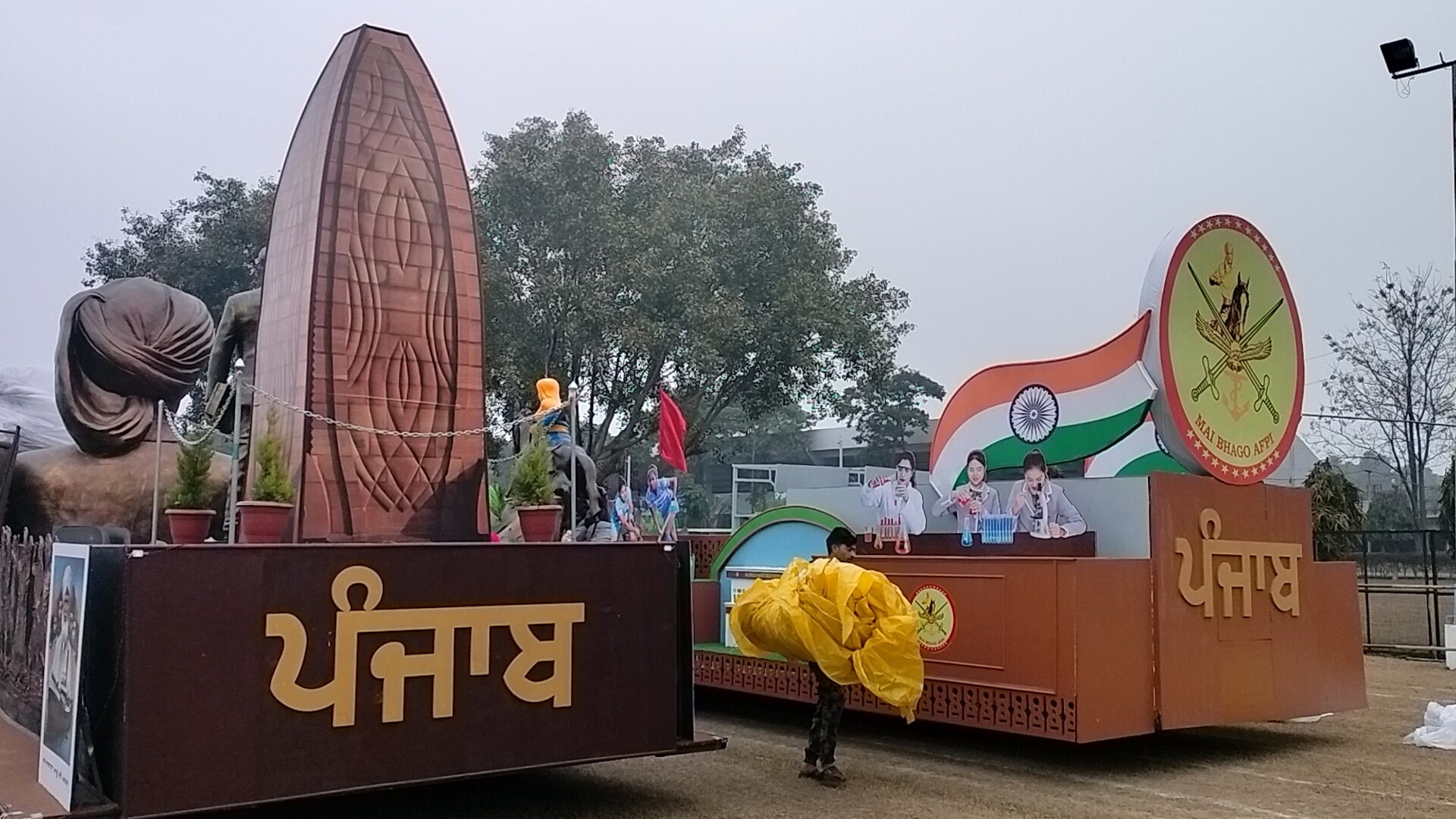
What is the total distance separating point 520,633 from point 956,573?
3.77m

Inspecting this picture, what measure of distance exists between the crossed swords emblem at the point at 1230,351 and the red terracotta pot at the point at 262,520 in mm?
6394

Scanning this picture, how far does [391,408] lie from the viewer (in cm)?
717

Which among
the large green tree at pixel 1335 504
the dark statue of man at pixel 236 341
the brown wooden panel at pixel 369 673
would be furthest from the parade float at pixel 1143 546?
the large green tree at pixel 1335 504

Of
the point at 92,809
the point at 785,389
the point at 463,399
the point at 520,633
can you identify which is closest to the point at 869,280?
the point at 785,389

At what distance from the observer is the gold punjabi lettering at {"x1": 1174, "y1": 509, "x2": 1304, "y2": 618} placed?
8531mm

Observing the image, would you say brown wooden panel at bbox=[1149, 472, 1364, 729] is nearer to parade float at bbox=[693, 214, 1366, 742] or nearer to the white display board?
parade float at bbox=[693, 214, 1366, 742]

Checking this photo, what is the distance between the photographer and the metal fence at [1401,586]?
15906 mm

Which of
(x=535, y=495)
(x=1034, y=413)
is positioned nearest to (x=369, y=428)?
(x=535, y=495)

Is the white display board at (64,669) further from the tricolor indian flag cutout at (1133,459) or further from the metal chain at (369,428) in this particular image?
the tricolor indian flag cutout at (1133,459)

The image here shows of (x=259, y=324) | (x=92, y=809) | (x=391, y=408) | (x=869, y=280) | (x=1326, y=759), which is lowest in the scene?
(x=1326, y=759)

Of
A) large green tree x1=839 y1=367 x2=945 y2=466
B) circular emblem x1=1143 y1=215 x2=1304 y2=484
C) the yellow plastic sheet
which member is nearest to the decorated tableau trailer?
the yellow plastic sheet

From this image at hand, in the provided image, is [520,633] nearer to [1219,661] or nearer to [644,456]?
[1219,661]

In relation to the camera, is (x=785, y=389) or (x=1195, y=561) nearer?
(x=1195, y=561)

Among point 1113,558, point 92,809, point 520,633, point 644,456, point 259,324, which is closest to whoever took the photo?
point 92,809
